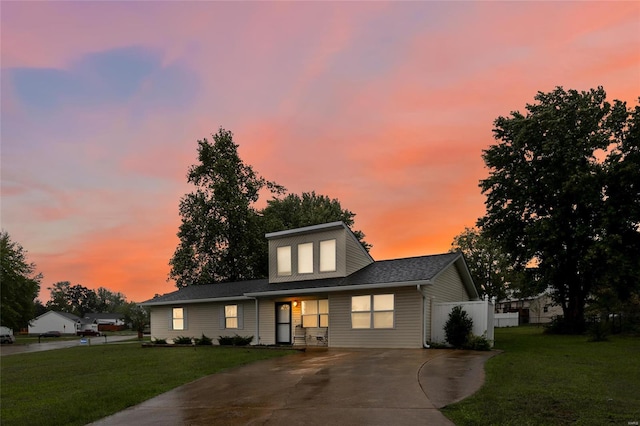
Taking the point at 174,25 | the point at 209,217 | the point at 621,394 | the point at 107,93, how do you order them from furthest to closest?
the point at 209,217
the point at 107,93
the point at 174,25
the point at 621,394

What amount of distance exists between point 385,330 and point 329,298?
3.39 meters

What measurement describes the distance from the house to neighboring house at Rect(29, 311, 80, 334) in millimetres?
79786

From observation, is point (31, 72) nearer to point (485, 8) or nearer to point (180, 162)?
point (485, 8)

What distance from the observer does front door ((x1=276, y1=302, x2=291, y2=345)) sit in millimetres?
23875

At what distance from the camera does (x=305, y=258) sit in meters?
24.8

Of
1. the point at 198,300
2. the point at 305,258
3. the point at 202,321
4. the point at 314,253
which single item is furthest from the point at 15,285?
the point at 314,253

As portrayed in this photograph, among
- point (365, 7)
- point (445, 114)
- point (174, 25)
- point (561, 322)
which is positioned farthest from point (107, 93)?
point (561, 322)

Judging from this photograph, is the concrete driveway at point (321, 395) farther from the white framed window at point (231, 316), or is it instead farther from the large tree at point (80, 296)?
the large tree at point (80, 296)

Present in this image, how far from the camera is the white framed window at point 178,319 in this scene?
29.3m

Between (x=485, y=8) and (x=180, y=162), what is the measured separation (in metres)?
38.1

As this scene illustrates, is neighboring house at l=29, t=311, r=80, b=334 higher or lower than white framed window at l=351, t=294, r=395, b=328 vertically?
lower

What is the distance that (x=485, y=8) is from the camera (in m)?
17.7

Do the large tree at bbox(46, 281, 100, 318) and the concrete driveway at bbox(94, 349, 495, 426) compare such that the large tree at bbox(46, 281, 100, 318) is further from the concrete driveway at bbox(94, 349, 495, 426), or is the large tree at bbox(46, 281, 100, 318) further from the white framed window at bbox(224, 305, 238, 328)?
the concrete driveway at bbox(94, 349, 495, 426)

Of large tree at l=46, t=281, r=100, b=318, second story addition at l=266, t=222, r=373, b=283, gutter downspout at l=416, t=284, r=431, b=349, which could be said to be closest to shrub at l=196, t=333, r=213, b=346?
second story addition at l=266, t=222, r=373, b=283
